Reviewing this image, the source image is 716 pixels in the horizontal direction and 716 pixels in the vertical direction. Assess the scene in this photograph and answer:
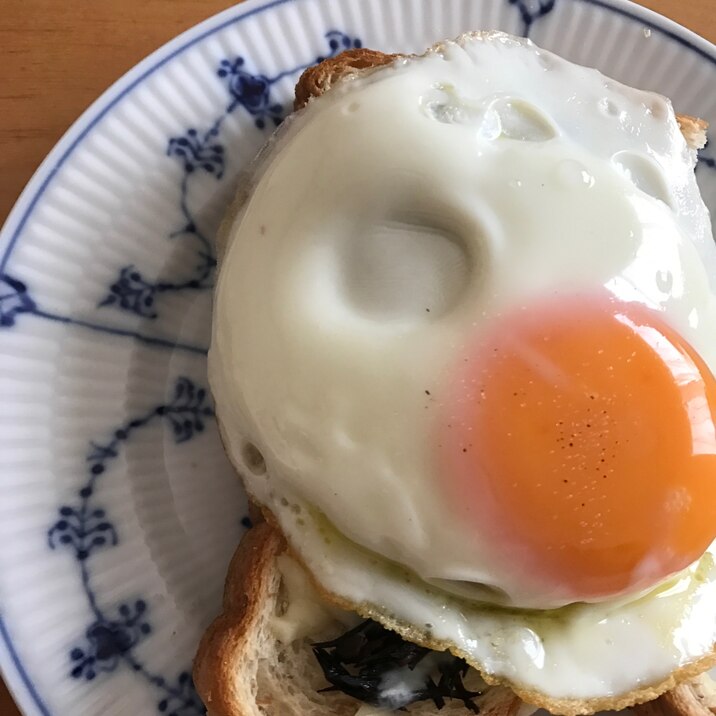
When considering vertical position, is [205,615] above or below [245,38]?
below

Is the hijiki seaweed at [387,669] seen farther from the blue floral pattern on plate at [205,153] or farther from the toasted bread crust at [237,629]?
the blue floral pattern on plate at [205,153]

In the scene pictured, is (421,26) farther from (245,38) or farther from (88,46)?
(88,46)

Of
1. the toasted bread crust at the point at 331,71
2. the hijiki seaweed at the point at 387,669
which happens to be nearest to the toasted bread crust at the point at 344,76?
the toasted bread crust at the point at 331,71

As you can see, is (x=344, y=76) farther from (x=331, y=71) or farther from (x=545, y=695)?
(x=545, y=695)

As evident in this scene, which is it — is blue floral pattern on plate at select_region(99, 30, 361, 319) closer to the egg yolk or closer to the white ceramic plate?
the white ceramic plate

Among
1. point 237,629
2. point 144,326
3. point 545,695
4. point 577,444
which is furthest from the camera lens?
point 144,326

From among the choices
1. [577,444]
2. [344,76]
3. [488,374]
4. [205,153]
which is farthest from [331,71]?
[577,444]

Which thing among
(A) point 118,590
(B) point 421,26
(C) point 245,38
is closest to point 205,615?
(A) point 118,590
